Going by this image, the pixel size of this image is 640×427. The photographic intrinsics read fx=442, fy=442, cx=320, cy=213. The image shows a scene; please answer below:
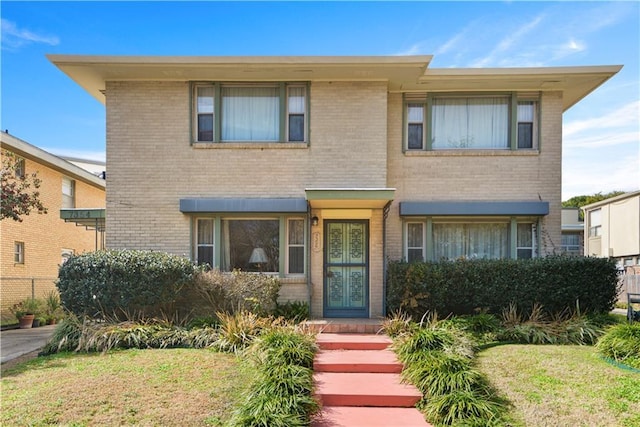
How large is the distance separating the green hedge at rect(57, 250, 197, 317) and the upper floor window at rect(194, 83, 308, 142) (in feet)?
11.0

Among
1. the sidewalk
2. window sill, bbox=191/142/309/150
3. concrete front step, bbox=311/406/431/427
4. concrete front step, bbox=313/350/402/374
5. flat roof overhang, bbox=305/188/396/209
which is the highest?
window sill, bbox=191/142/309/150

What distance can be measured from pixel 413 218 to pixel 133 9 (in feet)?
29.3

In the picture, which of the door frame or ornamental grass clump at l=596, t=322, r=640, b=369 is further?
the door frame

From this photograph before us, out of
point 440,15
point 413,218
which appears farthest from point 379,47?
point 413,218

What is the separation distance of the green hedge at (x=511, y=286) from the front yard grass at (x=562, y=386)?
171 cm

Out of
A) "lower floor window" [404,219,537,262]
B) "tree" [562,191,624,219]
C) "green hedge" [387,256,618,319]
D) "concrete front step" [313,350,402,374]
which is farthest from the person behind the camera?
"tree" [562,191,624,219]

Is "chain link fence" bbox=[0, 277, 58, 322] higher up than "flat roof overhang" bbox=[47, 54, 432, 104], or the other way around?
"flat roof overhang" bbox=[47, 54, 432, 104]

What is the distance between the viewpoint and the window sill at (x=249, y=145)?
409 inches

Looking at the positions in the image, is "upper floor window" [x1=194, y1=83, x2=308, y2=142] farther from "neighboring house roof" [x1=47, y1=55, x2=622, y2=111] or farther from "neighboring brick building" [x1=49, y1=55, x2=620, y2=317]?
"neighboring house roof" [x1=47, y1=55, x2=622, y2=111]

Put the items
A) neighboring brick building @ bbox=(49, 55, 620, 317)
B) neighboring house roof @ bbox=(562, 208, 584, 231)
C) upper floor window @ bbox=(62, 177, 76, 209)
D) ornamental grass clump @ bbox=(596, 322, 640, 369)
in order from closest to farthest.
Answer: ornamental grass clump @ bbox=(596, 322, 640, 369)
neighboring brick building @ bbox=(49, 55, 620, 317)
upper floor window @ bbox=(62, 177, 76, 209)
neighboring house roof @ bbox=(562, 208, 584, 231)

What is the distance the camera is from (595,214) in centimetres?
3030

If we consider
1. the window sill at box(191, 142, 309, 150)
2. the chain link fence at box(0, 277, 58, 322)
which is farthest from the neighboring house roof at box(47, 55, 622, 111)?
the chain link fence at box(0, 277, 58, 322)

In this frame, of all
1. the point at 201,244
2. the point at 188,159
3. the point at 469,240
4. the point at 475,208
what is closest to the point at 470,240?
the point at 469,240

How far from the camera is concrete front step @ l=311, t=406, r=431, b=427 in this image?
561 cm
